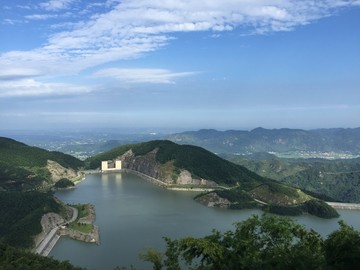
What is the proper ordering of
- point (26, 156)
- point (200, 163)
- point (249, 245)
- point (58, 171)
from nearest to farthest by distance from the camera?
point (249, 245)
point (58, 171)
point (200, 163)
point (26, 156)

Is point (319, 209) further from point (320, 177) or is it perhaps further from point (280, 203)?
point (320, 177)

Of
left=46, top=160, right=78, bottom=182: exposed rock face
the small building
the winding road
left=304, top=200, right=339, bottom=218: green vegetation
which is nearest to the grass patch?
the winding road

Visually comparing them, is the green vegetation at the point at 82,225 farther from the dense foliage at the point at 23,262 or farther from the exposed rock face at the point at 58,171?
the exposed rock face at the point at 58,171

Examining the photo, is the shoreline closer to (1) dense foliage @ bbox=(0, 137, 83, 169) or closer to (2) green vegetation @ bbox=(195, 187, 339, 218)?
(2) green vegetation @ bbox=(195, 187, 339, 218)

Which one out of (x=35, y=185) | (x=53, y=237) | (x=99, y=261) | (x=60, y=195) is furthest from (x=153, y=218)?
(x=35, y=185)

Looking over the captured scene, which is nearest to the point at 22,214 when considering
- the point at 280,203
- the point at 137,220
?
the point at 137,220

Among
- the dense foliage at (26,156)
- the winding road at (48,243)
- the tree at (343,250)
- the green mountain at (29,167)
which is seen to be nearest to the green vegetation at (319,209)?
the winding road at (48,243)
